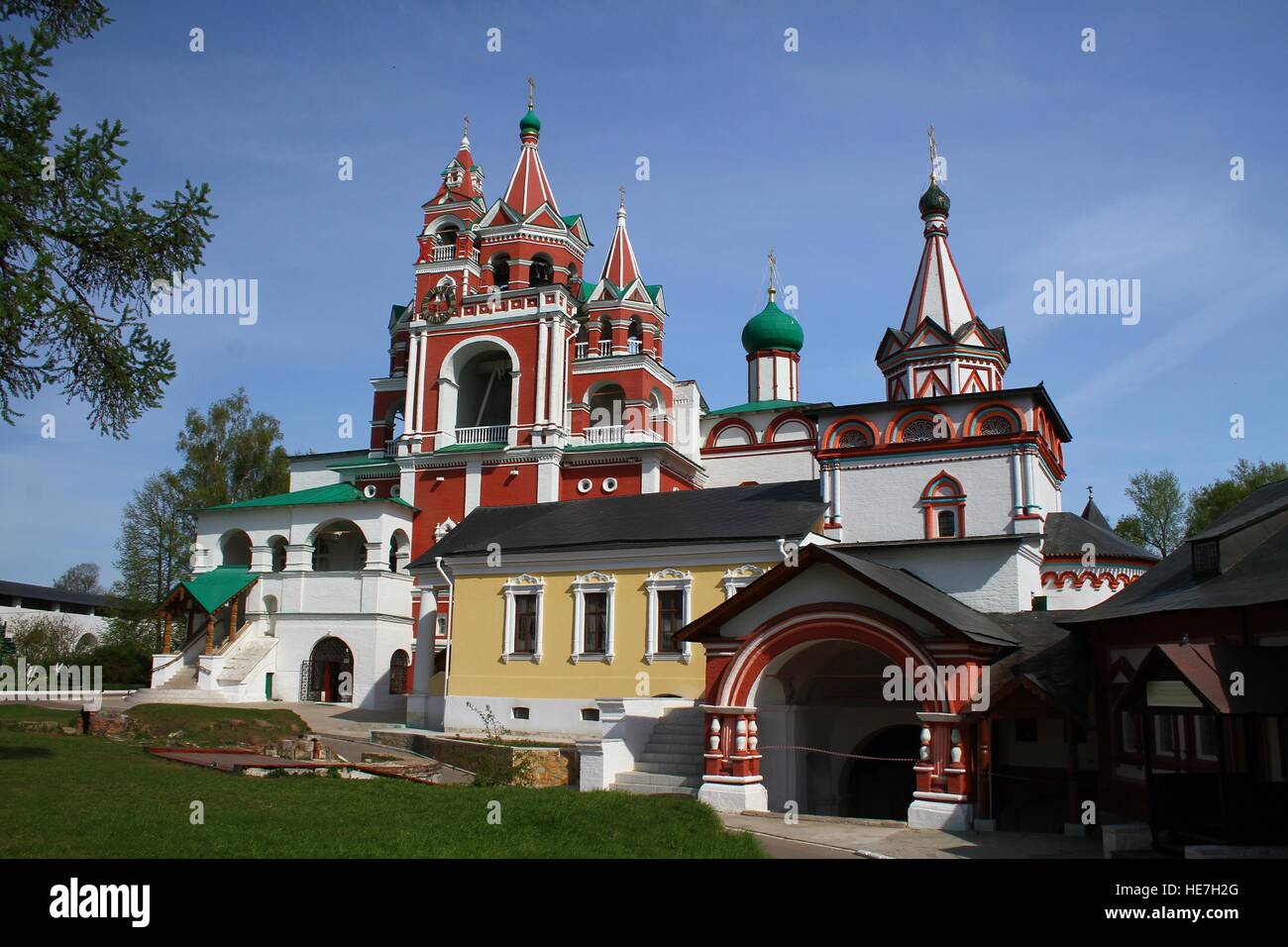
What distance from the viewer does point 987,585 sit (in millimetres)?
22719

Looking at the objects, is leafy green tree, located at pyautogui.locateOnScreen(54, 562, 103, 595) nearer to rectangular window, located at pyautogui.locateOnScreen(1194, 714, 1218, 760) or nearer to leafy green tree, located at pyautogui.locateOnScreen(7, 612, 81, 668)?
leafy green tree, located at pyautogui.locateOnScreen(7, 612, 81, 668)

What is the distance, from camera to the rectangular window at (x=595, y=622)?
24016mm

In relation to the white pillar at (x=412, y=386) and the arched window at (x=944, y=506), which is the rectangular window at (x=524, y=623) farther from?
the white pillar at (x=412, y=386)

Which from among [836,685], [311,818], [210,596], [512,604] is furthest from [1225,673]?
[210,596]

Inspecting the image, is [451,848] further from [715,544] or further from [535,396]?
[535,396]

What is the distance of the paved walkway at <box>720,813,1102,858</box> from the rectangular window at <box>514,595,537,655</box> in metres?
9.51

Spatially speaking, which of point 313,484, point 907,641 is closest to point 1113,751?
point 907,641

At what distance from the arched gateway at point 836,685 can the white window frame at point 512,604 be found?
716 cm

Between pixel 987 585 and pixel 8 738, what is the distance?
19.0m

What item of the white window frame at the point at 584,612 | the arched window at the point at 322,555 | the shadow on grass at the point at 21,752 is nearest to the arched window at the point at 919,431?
the white window frame at the point at 584,612

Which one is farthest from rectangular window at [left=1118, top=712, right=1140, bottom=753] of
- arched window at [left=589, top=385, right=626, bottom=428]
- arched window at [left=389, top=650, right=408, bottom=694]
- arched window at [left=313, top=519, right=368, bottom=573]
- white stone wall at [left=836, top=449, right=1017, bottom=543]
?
arched window at [left=313, top=519, right=368, bottom=573]

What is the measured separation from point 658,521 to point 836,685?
6.66 m

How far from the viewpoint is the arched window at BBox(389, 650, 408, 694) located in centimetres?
3600
